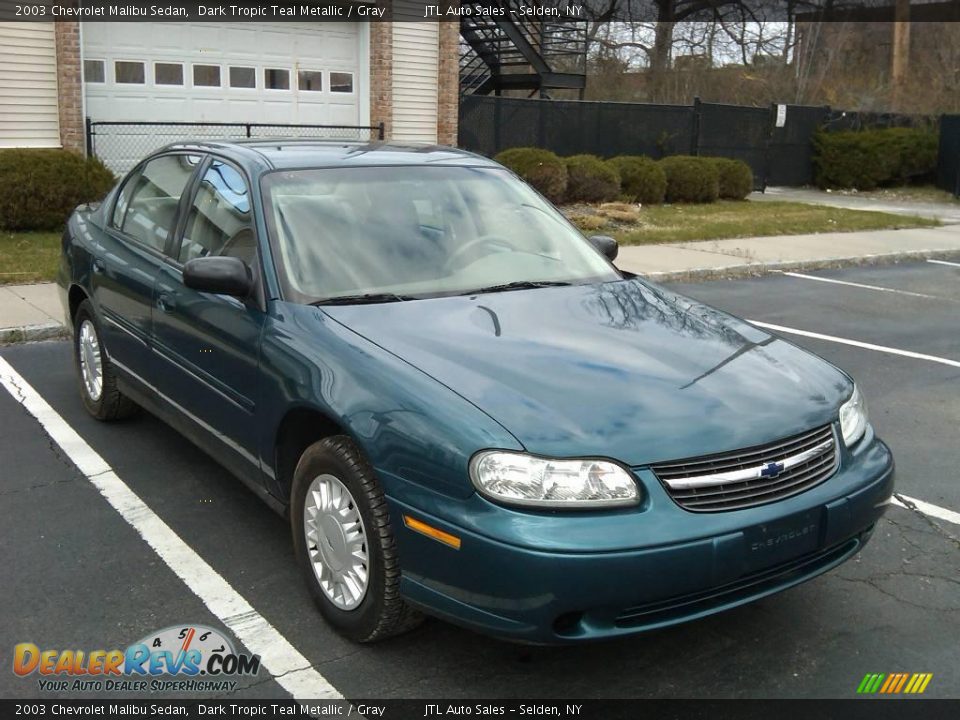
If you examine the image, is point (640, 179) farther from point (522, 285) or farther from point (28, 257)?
point (522, 285)

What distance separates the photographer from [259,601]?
12.3 ft

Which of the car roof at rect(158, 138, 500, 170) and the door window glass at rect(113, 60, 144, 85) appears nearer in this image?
the car roof at rect(158, 138, 500, 170)

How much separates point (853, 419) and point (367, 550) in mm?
1765

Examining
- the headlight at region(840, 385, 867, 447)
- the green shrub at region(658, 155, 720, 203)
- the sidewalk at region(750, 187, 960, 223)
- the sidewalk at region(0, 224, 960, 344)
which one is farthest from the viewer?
the sidewalk at region(750, 187, 960, 223)

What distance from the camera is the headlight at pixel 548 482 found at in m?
2.88

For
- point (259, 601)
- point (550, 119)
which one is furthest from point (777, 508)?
point (550, 119)

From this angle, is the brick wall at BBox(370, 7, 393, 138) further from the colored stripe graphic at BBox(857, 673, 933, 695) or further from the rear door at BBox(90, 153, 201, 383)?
the colored stripe graphic at BBox(857, 673, 933, 695)

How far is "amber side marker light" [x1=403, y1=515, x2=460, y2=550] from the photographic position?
2908mm

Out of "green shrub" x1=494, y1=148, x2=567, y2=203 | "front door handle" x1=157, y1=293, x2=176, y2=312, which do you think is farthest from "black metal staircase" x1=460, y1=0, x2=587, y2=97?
"front door handle" x1=157, y1=293, x2=176, y2=312

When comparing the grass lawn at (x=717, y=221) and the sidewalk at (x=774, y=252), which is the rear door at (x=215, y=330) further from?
the grass lawn at (x=717, y=221)

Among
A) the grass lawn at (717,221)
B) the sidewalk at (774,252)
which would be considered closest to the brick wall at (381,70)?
the grass lawn at (717,221)

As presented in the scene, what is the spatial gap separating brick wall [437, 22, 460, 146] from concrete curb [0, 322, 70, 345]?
11.1 metres

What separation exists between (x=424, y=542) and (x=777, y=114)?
23.4m

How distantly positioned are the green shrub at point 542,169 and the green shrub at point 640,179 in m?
1.81
